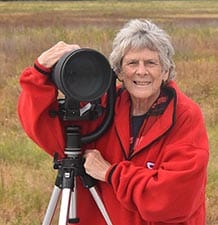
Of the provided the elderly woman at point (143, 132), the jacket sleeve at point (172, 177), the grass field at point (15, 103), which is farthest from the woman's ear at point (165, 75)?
the grass field at point (15, 103)

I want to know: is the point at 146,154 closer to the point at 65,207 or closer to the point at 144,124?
the point at 144,124

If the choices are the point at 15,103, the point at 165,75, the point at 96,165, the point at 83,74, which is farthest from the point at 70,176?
the point at 15,103

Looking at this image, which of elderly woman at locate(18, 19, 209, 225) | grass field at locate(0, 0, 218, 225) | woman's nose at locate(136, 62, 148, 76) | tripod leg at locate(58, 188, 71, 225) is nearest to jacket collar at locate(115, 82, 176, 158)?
elderly woman at locate(18, 19, 209, 225)

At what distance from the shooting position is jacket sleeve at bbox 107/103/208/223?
1.99m

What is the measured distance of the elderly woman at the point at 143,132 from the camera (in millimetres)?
2010

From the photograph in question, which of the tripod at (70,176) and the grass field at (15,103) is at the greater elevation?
the tripod at (70,176)

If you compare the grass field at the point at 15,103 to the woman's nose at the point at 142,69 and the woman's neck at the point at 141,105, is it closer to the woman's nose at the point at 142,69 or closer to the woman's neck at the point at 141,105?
the woman's neck at the point at 141,105

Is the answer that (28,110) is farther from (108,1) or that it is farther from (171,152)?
(108,1)

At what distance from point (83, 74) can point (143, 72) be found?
0.58ft

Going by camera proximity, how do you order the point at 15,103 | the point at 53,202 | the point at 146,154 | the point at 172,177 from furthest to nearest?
the point at 15,103 < the point at 53,202 < the point at 146,154 < the point at 172,177

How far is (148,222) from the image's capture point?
7.08 feet

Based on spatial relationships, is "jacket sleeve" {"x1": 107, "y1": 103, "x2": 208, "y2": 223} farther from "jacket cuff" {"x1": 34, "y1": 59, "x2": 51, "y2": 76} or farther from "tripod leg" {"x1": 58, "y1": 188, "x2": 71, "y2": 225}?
"jacket cuff" {"x1": 34, "y1": 59, "x2": 51, "y2": 76}

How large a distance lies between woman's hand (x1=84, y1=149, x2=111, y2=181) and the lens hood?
198mm

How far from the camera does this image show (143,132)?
6.92 ft
